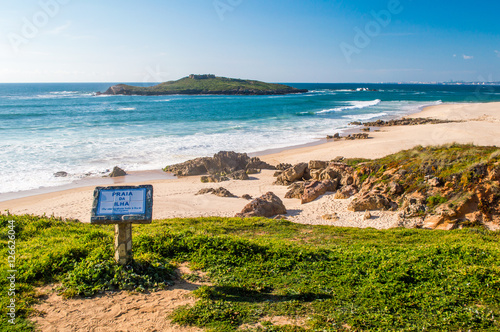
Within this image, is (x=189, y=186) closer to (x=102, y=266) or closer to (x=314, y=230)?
(x=314, y=230)

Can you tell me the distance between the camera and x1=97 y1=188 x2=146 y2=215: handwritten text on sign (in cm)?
555

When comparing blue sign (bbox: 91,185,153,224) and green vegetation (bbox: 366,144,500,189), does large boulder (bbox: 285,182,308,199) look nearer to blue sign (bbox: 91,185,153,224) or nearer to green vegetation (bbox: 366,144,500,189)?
green vegetation (bbox: 366,144,500,189)

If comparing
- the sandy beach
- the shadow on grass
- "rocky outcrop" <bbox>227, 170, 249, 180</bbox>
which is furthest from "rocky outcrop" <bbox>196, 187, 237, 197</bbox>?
the shadow on grass

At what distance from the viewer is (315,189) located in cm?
1396

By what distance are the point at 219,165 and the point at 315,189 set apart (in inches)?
308

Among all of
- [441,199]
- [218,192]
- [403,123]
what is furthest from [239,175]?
[403,123]

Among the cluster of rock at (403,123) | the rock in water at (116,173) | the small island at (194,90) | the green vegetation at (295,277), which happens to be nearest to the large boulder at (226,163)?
the rock in water at (116,173)

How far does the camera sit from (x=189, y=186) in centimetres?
1722

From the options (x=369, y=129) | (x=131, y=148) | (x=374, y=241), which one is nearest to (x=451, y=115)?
(x=369, y=129)

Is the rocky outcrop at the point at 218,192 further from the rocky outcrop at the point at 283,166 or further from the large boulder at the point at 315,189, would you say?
the rocky outcrop at the point at 283,166

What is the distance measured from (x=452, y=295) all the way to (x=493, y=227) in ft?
17.8

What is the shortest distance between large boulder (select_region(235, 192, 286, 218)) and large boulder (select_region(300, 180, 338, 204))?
61.2 inches

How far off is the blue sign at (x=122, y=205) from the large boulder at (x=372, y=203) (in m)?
8.17

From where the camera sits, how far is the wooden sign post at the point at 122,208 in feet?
18.0
